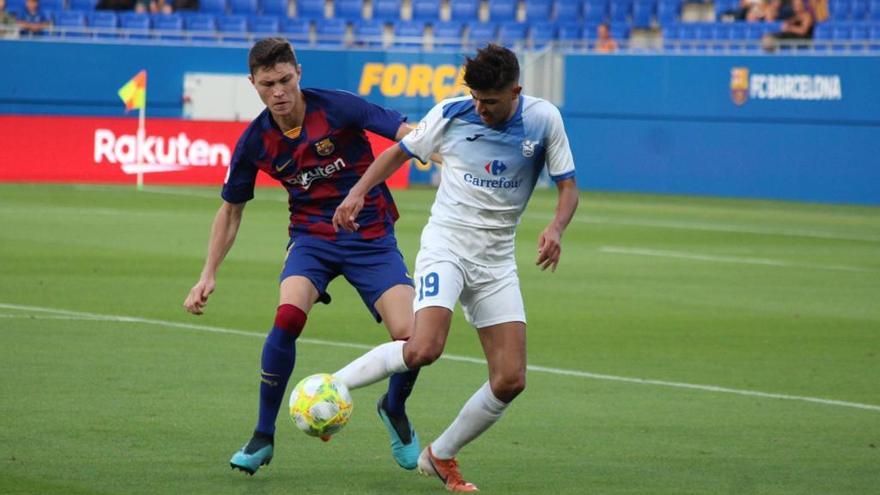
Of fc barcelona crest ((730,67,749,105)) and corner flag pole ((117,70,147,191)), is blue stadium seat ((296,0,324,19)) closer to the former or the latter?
corner flag pole ((117,70,147,191))

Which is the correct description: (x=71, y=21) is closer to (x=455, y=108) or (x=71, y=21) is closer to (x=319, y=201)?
(x=319, y=201)

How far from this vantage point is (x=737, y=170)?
33375mm

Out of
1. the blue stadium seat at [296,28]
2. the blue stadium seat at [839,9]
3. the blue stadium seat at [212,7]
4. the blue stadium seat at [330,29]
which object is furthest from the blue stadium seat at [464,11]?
the blue stadium seat at [839,9]

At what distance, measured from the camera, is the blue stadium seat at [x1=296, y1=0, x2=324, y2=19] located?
38.6 metres

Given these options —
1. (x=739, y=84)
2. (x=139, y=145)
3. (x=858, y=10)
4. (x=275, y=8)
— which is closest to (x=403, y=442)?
(x=139, y=145)

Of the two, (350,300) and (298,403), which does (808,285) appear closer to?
(350,300)

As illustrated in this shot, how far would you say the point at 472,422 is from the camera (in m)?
6.90

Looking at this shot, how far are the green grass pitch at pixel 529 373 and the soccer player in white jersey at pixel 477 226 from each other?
17.0 inches

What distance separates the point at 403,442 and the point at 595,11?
3282 cm

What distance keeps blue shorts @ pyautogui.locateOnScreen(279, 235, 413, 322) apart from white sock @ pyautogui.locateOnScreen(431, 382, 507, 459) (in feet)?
2.73

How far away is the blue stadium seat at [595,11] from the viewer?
39062mm

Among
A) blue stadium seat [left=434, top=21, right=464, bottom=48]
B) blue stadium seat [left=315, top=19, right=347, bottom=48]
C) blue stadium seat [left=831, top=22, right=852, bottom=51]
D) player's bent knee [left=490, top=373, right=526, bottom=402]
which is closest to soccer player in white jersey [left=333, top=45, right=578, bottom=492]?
player's bent knee [left=490, top=373, right=526, bottom=402]

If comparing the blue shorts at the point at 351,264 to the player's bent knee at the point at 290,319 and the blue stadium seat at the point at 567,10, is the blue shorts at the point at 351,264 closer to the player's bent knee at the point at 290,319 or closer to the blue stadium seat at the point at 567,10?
the player's bent knee at the point at 290,319

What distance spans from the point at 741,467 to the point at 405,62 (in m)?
28.8
